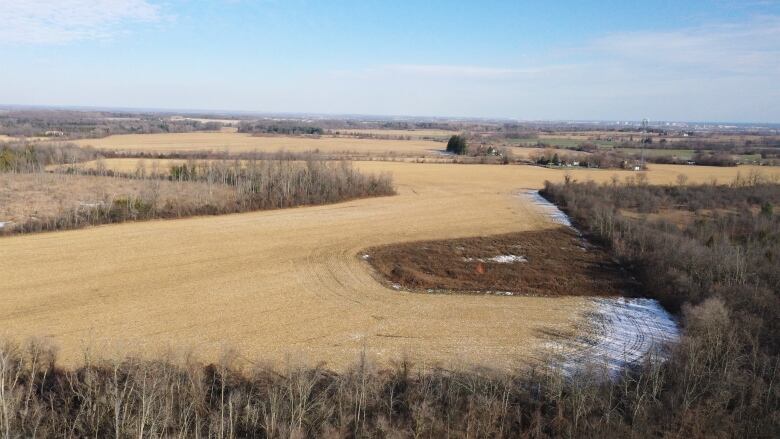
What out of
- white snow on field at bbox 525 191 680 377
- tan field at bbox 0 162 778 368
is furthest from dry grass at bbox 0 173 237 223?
white snow on field at bbox 525 191 680 377

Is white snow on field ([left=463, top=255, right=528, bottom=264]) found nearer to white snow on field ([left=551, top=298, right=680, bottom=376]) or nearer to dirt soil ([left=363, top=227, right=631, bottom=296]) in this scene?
dirt soil ([left=363, top=227, right=631, bottom=296])

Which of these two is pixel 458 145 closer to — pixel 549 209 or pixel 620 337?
pixel 549 209

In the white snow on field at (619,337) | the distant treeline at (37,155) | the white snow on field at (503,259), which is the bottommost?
the white snow on field at (619,337)

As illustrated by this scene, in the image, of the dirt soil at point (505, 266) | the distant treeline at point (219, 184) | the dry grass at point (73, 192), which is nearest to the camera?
the dirt soil at point (505, 266)

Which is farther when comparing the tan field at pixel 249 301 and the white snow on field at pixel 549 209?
the white snow on field at pixel 549 209

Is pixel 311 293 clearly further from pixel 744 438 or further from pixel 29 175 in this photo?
pixel 29 175

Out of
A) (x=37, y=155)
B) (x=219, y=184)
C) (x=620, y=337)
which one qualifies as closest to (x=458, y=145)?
(x=219, y=184)

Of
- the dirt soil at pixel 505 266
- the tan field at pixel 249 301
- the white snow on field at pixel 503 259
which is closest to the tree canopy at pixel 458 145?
the tan field at pixel 249 301

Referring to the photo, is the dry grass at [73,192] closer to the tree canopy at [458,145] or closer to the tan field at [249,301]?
the tan field at [249,301]
